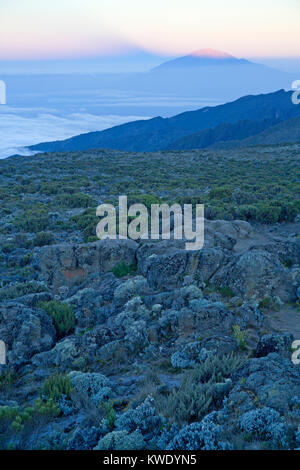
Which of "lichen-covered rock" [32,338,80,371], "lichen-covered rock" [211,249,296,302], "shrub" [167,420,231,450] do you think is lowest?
"lichen-covered rock" [32,338,80,371]

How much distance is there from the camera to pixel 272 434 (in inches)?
132

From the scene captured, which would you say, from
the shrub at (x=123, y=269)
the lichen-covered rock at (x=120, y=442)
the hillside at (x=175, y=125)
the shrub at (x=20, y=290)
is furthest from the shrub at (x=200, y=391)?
the hillside at (x=175, y=125)

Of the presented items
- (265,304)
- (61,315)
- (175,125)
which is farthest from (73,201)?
(175,125)

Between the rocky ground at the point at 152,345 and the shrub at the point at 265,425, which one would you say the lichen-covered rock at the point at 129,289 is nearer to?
the rocky ground at the point at 152,345

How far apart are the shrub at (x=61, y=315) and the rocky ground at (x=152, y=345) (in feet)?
0.07

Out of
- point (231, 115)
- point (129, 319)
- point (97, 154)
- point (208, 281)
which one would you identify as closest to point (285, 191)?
point (208, 281)

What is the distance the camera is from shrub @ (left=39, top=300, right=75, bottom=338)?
6.48 metres

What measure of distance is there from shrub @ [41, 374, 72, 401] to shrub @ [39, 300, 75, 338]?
1.85 meters

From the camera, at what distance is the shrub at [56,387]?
4410 mm

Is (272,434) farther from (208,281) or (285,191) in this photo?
(285,191)

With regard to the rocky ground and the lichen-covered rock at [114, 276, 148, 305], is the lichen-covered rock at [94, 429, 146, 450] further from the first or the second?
the lichen-covered rock at [114, 276, 148, 305]

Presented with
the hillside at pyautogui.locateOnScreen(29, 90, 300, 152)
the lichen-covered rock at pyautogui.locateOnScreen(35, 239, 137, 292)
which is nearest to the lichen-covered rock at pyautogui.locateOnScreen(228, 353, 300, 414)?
the lichen-covered rock at pyautogui.locateOnScreen(35, 239, 137, 292)

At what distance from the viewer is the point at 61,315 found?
6688mm

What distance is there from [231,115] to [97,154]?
155 metres
